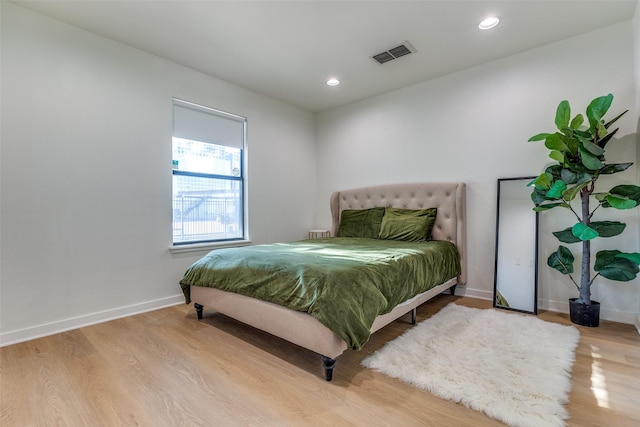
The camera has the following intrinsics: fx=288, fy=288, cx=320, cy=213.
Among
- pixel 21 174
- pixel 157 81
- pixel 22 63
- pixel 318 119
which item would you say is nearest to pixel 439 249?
pixel 318 119

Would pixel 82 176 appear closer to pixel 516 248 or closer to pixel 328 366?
pixel 328 366

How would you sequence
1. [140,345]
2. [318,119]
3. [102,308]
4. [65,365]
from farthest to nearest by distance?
1. [318,119]
2. [102,308]
3. [140,345]
4. [65,365]

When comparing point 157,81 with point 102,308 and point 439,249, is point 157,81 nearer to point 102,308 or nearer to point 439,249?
point 102,308

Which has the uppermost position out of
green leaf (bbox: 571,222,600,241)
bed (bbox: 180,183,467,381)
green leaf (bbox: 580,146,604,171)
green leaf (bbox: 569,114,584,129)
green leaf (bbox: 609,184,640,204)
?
green leaf (bbox: 569,114,584,129)

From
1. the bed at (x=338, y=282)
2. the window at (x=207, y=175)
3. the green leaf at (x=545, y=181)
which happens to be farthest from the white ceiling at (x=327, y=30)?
the bed at (x=338, y=282)

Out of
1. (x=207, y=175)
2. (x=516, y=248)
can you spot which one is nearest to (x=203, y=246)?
(x=207, y=175)

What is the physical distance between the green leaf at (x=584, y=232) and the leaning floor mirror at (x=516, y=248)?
0.55 meters

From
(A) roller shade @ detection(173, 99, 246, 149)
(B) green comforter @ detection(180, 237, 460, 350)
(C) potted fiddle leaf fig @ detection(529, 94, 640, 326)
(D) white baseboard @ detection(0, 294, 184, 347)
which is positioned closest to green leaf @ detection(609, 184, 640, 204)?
(C) potted fiddle leaf fig @ detection(529, 94, 640, 326)

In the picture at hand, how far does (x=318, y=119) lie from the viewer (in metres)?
4.95

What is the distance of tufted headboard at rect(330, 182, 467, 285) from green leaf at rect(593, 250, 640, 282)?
1.15 m

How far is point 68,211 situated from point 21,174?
0.41 meters

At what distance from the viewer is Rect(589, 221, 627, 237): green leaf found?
7.63 ft

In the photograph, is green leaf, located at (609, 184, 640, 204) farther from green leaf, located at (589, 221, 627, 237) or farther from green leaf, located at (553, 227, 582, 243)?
green leaf, located at (553, 227, 582, 243)

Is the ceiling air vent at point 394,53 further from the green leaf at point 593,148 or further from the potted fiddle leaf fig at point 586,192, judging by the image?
the green leaf at point 593,148
